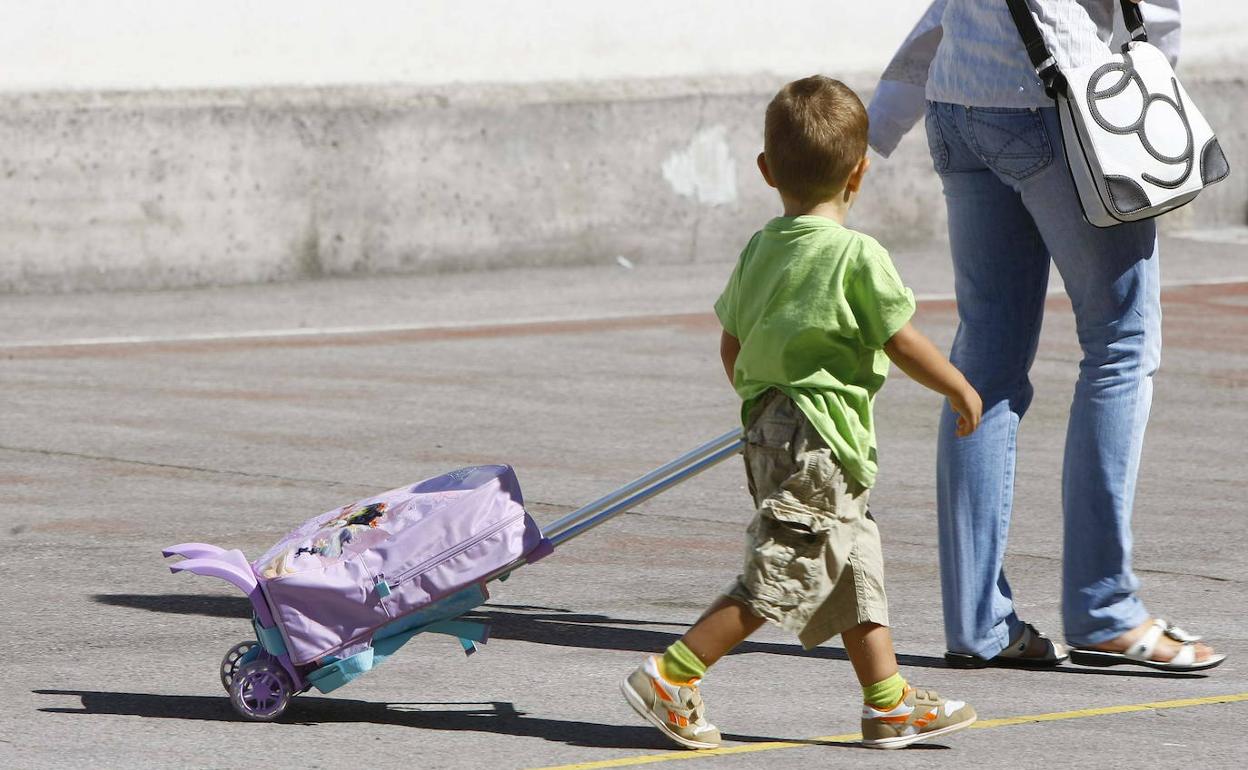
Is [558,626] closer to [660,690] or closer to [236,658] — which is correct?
[236,658]

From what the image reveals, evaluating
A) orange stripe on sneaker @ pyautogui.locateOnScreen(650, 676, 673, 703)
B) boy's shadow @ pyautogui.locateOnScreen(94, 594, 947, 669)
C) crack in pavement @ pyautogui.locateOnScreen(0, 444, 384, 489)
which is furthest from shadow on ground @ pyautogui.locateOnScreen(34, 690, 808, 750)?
crack in pavement @ pyautogui.locateOnScreen(0, 444, 384, 489)

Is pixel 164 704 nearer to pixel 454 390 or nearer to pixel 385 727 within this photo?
pixel 385 727

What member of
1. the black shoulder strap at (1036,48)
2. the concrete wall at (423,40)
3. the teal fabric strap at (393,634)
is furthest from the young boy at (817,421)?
the concrete wall at (423,40)

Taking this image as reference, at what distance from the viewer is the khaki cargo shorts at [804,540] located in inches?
147

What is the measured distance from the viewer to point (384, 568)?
3.92 meters

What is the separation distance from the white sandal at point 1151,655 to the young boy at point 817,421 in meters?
0.68

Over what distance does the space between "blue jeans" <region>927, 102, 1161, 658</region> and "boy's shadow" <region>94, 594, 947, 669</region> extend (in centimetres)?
27

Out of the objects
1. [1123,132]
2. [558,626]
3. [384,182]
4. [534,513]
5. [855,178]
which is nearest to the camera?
[855,178]

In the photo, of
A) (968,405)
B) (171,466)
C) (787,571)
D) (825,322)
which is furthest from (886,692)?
(171,466)

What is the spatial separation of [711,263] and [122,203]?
382cm

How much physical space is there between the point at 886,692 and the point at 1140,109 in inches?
50.8

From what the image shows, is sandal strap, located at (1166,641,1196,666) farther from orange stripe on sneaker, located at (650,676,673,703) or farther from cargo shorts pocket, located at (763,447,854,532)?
orange stripe on sneaker, located at (650,676,673,703)

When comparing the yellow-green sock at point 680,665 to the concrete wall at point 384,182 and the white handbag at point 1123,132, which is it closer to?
the white handbag at point 1123,132

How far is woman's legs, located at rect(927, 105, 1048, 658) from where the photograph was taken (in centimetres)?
439
